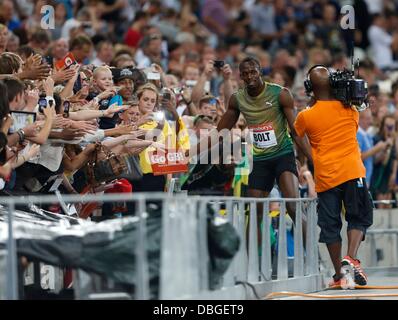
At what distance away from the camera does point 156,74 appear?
16266mm

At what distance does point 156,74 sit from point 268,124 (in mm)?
2234

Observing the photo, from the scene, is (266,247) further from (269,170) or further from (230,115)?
(230,115)

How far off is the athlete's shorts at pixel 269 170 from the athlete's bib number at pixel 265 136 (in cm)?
18

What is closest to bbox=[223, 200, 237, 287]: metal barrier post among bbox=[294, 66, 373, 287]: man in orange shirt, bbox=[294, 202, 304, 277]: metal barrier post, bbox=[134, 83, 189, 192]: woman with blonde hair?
bbox=[294, 202, 304, 277]: metal barrier post

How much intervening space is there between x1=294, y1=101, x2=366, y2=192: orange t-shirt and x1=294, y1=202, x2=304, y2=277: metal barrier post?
0.41m

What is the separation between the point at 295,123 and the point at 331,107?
0.46 metres

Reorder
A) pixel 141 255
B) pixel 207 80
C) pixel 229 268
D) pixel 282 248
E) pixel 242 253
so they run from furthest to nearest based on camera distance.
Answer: pixel 207 80, pixel 282 248, pixel 242 253, pixel 229 268, pixel 141 255

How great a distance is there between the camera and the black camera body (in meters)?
13.8

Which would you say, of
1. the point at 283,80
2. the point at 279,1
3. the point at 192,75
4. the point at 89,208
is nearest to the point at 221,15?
the point at 279,1

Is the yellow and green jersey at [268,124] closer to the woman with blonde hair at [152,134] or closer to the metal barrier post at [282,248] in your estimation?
the woman with blonde hair at [152,134]

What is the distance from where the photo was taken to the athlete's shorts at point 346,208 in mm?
13945

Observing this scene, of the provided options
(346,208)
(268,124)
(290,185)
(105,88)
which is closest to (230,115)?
(268,124)

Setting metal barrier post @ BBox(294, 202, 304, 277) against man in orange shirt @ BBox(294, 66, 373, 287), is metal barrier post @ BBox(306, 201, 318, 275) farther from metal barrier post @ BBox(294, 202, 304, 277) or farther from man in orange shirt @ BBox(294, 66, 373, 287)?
metal barrier post @ BBox(294, 202, 304, 277)
